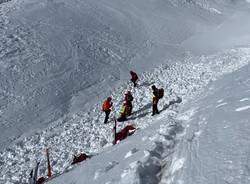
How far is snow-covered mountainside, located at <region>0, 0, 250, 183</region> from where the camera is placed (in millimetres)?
11766

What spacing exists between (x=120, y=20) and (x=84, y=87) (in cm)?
1444

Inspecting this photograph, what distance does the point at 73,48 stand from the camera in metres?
31.9

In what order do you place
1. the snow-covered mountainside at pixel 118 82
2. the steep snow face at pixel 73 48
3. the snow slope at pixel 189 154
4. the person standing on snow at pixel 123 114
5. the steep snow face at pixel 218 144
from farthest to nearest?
the steep snow face at pixel 73 48, the person standing on snow at pixel 123 114, the snow-covered mountainside at pixel 118 82, the snow slope at pixel 189 154, the steep snow face at pixel 218 144

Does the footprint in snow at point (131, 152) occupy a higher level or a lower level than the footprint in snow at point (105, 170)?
higher

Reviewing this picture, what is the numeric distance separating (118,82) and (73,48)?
6.48 m

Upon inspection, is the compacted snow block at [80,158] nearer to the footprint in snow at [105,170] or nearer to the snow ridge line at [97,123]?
the snow ridge line at [97,123]

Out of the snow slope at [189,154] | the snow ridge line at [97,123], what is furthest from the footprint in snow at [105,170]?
the snow ridge line at [97,123]

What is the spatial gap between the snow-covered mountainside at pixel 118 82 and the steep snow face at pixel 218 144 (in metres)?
0.05

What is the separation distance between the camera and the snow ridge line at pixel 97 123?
17312mm

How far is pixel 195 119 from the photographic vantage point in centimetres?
1402

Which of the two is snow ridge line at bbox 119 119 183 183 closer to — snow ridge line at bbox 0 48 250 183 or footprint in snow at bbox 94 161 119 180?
footprint in snow at bbox 94 161 119 180

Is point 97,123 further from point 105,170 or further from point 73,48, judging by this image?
point 73,48

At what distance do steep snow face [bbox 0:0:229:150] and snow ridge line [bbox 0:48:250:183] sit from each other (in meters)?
1.35

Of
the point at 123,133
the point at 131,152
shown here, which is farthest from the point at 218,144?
the point at 123,133
